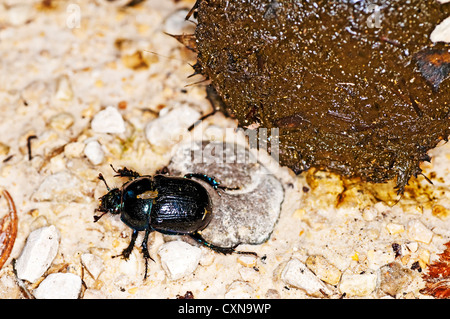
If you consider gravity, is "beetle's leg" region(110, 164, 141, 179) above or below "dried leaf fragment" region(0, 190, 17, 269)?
above

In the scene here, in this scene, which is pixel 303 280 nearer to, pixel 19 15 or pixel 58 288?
pixel 58 288

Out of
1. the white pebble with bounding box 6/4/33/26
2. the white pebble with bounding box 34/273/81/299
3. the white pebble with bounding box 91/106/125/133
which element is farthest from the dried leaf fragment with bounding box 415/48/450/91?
the white pebble with bounding box 6/4/33/26

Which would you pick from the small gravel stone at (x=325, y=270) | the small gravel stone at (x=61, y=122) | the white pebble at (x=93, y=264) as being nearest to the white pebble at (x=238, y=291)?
the small gravel stone at (x=325, y=270)

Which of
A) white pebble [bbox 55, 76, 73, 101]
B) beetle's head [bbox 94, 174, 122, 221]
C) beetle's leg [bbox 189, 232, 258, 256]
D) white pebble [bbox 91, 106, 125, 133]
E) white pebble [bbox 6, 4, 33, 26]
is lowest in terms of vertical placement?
beetle's leg [bbox 189, 232, 258, 256]

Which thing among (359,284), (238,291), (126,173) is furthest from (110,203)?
(359,284)

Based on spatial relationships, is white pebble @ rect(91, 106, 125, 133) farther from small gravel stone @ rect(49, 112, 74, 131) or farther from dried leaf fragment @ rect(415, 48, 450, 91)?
dried leaf fragment @ rect(415, 48, 450, 91)

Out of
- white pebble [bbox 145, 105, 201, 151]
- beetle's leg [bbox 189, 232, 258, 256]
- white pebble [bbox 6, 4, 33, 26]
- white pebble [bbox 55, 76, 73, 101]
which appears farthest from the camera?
white pebble [bbox 6, 4, 33, 26]

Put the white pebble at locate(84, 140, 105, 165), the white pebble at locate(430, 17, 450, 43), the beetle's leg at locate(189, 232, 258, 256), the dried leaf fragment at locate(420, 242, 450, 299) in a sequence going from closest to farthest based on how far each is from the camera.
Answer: the white pebble at locate(430, 17, 450, 43), the dried leaf fragment at locate(420, 242, 450, 299), the beetle's leg at locate(189, 232, 258, 256), the white pebble at locate(84, 140, 105, 165)
